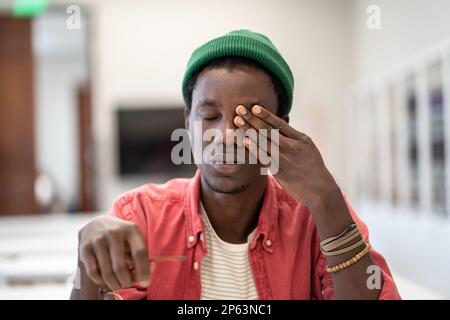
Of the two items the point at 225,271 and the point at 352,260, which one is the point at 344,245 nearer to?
the point at 352,260

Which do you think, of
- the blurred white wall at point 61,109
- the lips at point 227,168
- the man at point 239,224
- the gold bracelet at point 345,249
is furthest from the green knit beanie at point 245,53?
the blurred white wall at point 61,109

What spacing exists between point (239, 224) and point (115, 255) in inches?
12.5

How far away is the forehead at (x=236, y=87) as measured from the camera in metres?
0.61

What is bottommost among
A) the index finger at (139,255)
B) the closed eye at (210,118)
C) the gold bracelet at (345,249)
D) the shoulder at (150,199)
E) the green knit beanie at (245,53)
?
the gold bracelet at (345,249)

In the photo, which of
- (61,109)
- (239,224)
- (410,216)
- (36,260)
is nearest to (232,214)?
(239,224)

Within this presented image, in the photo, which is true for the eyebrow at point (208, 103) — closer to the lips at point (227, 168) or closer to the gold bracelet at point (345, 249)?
the lips at point (227, 168)

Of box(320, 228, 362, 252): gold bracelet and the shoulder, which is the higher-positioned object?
the shoulder

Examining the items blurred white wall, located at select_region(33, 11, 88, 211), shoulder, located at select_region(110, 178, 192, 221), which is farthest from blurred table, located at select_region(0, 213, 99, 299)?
blurred white wall, located at select_region(33, 11, 88, 211)

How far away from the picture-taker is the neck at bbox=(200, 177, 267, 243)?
76cm

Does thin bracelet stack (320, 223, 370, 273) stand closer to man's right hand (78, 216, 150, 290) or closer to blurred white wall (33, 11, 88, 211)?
man's right hand (78, 216, 150, 290)

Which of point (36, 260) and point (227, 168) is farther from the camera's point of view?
point (36, 260)

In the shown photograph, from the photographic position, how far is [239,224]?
2.57ft

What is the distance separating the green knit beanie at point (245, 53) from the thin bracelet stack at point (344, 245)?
19 cm

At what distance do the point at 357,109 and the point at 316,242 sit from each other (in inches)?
95.9
